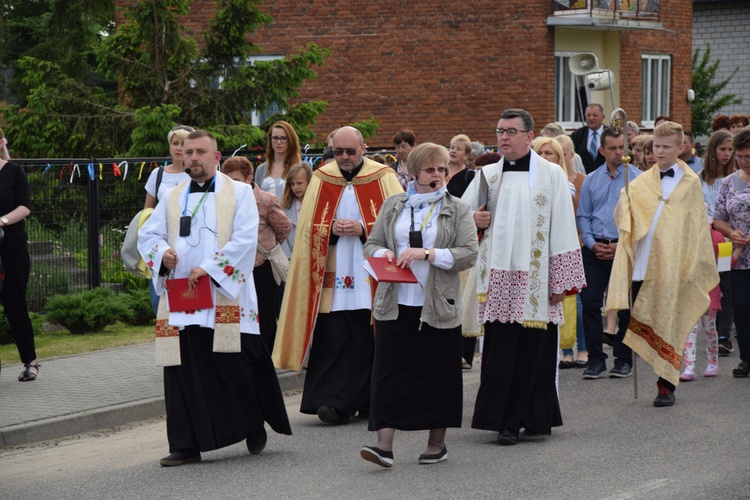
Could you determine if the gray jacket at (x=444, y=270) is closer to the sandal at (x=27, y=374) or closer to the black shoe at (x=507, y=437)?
the black shoe at (x=507, y=437)

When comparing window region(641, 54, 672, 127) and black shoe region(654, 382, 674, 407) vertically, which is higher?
window region(641, 54, 672, 127)

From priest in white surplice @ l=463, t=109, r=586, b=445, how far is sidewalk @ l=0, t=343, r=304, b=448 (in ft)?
9.53

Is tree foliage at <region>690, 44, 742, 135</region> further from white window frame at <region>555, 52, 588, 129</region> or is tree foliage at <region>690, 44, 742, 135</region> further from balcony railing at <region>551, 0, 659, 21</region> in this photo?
white window frame at <region>555, 52, 588, 129</region>

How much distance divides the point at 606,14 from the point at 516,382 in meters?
Result: 23.1

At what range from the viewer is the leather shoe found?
9.41 metres

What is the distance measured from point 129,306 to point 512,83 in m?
16.4

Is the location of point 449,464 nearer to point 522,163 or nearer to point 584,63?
point 522,163

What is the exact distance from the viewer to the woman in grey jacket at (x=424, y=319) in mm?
7445

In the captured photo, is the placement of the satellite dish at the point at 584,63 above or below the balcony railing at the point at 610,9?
below

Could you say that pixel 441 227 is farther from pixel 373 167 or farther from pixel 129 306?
pixel 129 306

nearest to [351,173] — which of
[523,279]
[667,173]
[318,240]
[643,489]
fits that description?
[318,240]

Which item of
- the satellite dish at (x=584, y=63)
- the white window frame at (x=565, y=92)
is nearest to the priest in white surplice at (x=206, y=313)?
the satellite dish at (x=584, y=63)

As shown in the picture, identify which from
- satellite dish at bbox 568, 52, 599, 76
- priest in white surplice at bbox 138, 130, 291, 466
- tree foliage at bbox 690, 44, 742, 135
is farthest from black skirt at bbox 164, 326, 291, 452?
tree foliage at bbox 690, 44, 742, 135

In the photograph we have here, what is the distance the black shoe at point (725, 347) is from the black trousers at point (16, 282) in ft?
22.0
